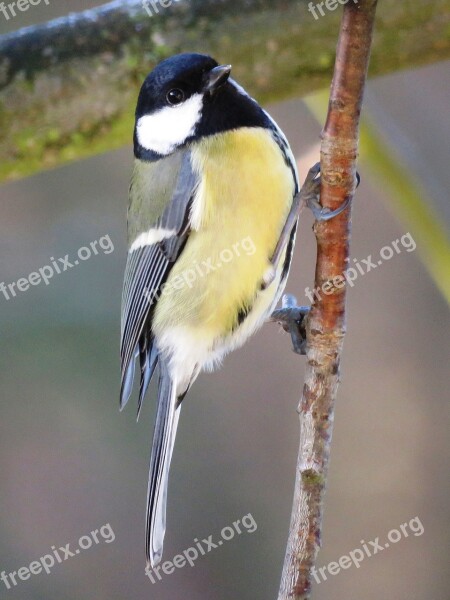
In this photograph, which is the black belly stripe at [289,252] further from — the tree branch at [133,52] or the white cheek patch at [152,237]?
the tree branch at [133,52]

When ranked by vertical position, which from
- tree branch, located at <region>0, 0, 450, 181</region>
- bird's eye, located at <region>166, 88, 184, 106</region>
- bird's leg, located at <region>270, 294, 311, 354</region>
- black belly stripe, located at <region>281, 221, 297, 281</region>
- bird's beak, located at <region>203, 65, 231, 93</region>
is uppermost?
tree branch, located at <region>0, 0, 450, 181</region>

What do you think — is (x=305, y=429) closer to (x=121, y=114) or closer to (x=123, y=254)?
(x=121, y=114)

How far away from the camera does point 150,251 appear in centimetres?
186

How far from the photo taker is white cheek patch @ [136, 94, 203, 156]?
5.75 feet

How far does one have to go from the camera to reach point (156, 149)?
1837mm

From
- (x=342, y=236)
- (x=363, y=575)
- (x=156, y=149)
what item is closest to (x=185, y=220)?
(x=156, y=149)

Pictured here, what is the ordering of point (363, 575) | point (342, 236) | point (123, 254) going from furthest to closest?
1. point (123, 254)
2. point (363, 575)
3. point (342, 236)

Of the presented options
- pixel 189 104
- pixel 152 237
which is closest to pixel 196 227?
pixel 152 237

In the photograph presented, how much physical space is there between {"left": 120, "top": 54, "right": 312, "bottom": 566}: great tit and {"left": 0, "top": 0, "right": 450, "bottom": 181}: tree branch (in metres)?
0.10

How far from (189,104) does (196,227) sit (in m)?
0.24

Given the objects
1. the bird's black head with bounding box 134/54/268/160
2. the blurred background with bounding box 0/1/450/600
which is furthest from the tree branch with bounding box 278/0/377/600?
the blurred background with bounding box 0/1/450/600

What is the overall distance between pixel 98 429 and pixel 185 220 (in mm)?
1451

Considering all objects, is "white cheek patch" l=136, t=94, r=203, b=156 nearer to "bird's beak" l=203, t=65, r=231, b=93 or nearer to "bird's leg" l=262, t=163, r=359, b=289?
"bird's beak" l=203, t=65, r=231, b=93

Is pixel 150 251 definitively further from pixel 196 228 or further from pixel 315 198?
pixel 315 198
